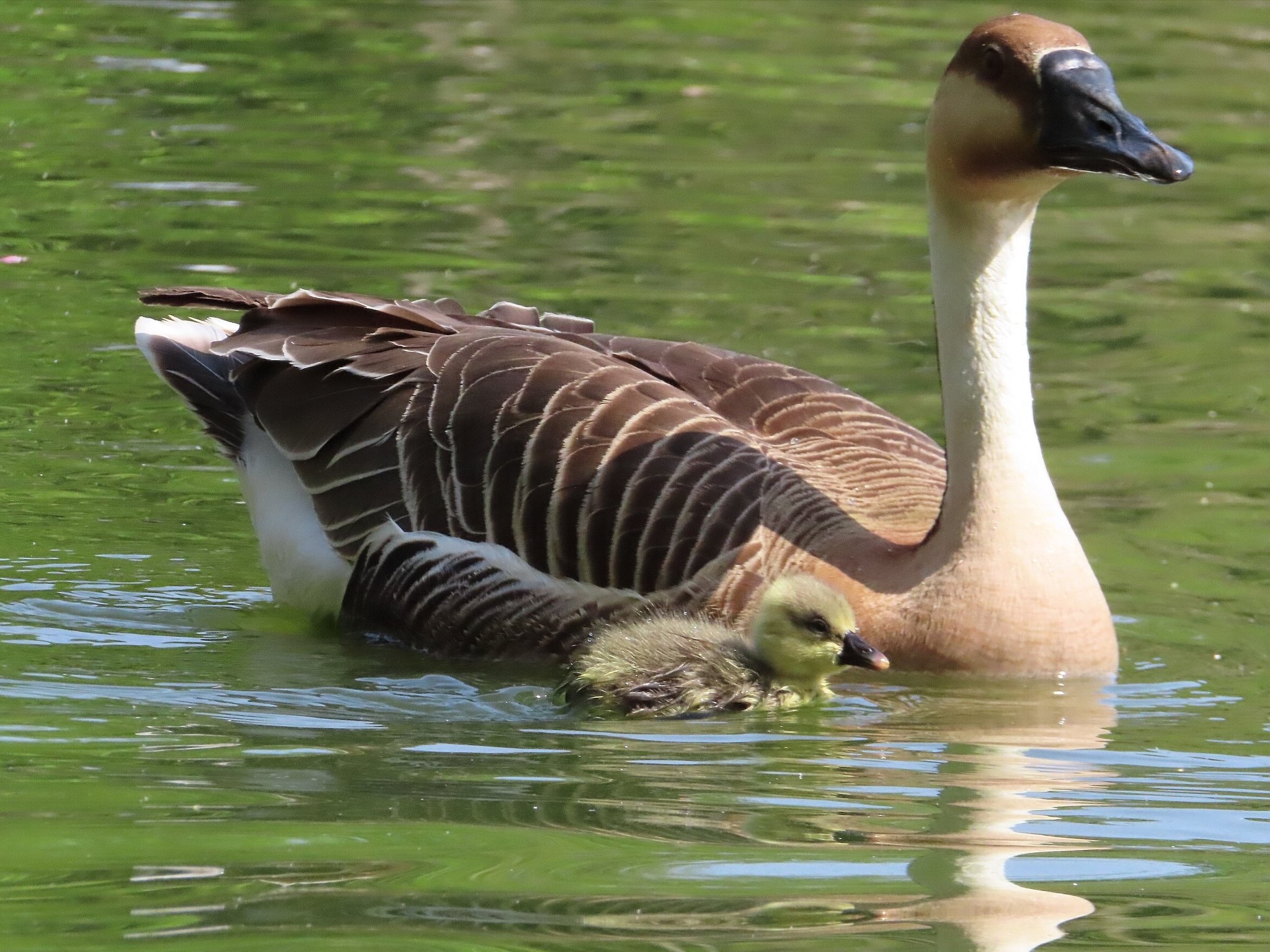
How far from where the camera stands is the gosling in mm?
6816

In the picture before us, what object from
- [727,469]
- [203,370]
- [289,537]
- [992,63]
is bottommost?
[289,537]

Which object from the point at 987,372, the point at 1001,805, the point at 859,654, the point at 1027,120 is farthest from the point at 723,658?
the point at 1027,120

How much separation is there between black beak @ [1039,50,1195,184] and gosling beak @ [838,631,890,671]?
5.47ft

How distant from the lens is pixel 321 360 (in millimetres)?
8195

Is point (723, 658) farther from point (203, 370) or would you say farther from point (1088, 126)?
point (203, 370)

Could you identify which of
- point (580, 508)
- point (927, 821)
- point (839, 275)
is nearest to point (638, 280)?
point (839, 275)

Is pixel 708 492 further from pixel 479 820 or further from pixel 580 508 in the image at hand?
pixel 479 820

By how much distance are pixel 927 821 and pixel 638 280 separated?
22.5 ft

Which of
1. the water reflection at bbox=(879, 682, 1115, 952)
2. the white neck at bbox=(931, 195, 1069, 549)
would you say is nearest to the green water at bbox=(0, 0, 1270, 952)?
the water reflection at bbox=(879, 682, 1115, 952)

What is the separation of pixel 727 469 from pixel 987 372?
952mm

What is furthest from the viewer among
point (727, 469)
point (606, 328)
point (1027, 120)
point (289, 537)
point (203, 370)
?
point (606, 328)

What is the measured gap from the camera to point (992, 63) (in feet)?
24.1

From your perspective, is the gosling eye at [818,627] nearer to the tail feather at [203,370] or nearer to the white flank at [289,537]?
the white flank at [289,537]

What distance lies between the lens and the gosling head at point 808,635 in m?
6.86
